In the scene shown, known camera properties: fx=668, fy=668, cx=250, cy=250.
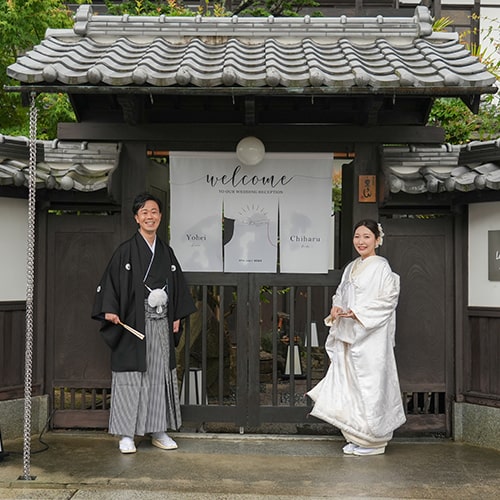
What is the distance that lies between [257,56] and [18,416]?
Result: 4.43 m

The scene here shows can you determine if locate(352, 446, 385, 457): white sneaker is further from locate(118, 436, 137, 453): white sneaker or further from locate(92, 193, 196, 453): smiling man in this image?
locate(118, 436, 137, 453): white sneaker

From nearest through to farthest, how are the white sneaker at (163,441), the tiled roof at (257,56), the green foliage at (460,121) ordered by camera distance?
the tiled roof at (257,56)
the white sneaker at (163,441)
the green foliage at (460,121)

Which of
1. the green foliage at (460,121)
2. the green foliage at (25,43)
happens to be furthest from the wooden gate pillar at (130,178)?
the green foliage at (460,121)

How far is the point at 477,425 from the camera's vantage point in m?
6.95

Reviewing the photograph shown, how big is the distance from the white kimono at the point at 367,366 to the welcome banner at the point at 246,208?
33.5 inches

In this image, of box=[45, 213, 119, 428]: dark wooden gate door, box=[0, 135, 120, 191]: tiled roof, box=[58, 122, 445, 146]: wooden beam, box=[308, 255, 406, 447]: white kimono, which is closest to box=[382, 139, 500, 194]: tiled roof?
box=[58, 122, 445, 146]: wooden beam

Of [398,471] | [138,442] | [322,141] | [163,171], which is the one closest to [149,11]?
[163,171]

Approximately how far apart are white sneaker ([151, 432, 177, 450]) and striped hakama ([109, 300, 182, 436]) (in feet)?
0.31

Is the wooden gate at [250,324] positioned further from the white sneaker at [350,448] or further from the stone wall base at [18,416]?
the white sneaker at [350,448]

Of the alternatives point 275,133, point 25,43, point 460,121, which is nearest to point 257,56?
point 275,133

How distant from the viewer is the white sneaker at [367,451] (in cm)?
648

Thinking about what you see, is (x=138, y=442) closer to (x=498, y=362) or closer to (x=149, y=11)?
(x=498, y=362)

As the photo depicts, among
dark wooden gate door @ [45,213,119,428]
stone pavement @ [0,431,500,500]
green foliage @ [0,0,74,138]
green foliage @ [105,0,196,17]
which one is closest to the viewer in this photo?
stone pavement @ [0,431,500,500]

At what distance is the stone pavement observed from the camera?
532cm
